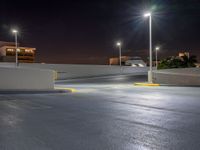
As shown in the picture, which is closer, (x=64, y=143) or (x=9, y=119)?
(x=64, y=143)

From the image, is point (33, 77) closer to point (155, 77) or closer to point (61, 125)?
point (61, 125)

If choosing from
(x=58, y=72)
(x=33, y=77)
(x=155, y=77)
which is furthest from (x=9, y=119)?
(x=58, y=72)

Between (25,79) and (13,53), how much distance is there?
191 feet

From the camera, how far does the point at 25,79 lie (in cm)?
1720

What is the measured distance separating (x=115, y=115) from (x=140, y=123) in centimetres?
141

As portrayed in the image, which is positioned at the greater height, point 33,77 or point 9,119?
point 33,77

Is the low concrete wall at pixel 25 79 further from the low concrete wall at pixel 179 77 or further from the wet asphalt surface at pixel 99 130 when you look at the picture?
the low concrete wall at pixel 179 77

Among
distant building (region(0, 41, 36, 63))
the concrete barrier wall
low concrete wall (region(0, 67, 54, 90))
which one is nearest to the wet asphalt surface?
low concrete wall (region(0, 67, 54, 90))

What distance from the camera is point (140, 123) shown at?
7137mm

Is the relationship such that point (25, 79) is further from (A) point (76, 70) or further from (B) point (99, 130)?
(A) point (76, 70)

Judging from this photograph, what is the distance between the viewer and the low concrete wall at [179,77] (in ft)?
82.2

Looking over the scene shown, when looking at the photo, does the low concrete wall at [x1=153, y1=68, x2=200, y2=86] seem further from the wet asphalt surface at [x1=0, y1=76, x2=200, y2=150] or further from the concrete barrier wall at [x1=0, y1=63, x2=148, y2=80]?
the concrete barrier wall at [x1=0, y1=63, x2=148, y2=80]

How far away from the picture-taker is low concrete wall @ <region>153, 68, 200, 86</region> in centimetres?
2506

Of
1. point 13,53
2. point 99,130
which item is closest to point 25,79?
point 99,130
